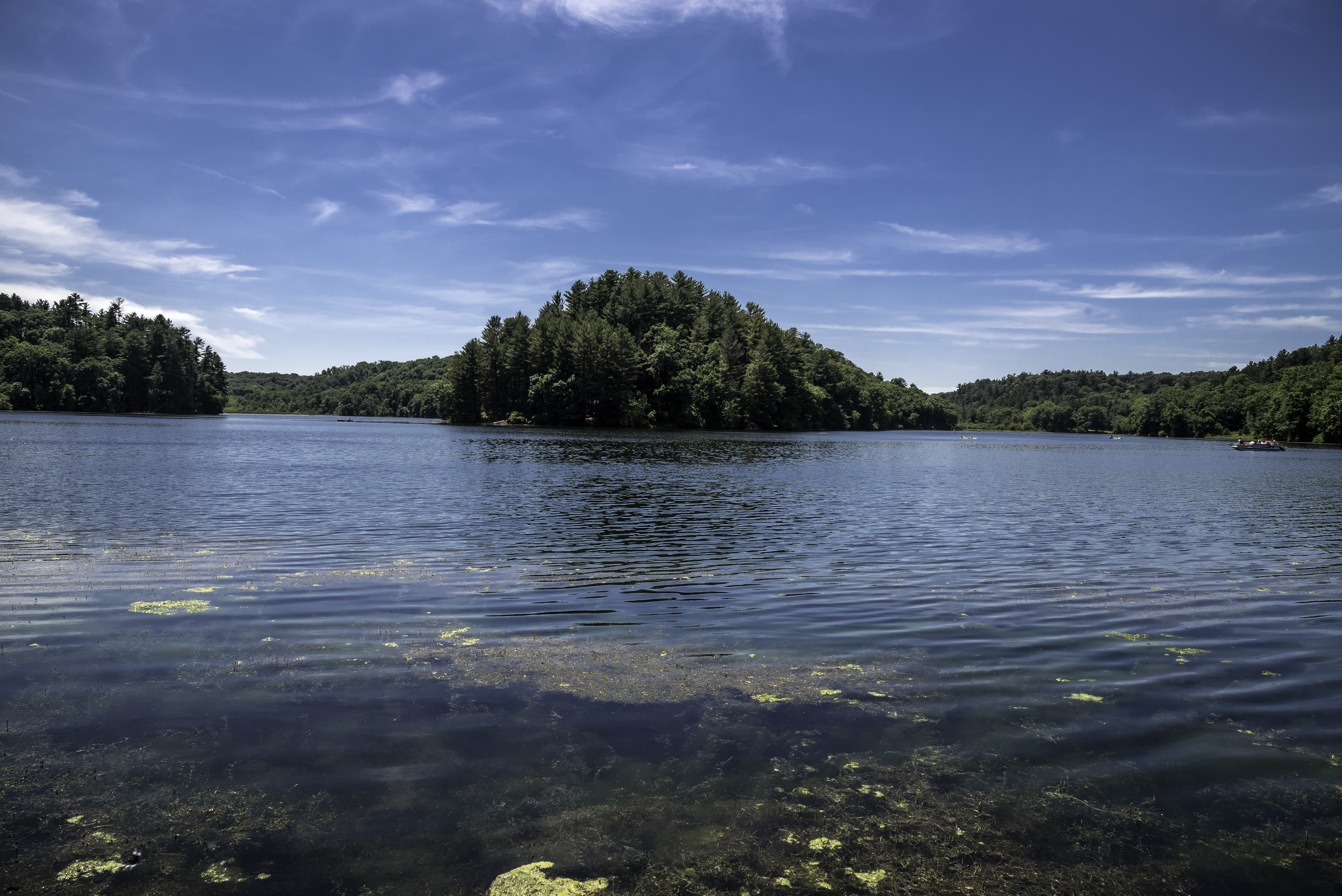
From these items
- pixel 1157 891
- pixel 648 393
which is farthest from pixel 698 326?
pixel 1157 891

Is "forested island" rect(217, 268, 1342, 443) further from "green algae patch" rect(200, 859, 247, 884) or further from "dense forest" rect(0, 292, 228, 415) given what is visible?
"green algae patch" rect(200, 859, 247, 884)

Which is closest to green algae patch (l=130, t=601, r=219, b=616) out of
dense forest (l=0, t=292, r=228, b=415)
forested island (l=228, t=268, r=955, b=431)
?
forested island (l=228, t=268, r=955, b=431)

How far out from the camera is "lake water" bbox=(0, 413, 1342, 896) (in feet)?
17.9

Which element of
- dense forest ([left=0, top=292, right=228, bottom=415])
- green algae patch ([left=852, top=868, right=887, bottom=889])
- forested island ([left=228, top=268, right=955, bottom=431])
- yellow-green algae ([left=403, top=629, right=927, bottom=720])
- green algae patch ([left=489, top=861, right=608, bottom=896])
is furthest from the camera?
dense forest ([left=0, top=292, right=228, bottom=415])

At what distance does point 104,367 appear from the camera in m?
164

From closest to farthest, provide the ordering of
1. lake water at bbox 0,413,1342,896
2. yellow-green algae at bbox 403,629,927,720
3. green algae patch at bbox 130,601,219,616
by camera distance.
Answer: lake water at bbox 0,413,1342,896 < yellow-green algae at bbox 403,629,927,720 < green algae patch at bbox 130,601,219,616

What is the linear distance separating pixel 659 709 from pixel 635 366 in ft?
420

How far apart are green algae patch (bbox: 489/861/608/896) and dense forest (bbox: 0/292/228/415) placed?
20469cm

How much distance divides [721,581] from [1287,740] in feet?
33.2

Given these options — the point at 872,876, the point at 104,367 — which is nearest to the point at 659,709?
the point at 872,876

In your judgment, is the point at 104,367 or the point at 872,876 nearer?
the point at 872,876

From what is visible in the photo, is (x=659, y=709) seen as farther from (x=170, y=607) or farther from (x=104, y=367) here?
(x=104, y=367)

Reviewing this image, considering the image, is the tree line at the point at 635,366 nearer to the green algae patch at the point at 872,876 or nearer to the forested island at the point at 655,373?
the forested island at the point at 655,373

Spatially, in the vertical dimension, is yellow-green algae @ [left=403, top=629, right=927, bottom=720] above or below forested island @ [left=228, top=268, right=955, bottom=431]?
below
